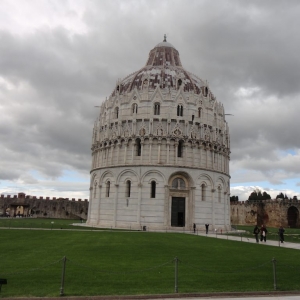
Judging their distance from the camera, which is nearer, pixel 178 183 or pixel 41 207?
pixel 178 183

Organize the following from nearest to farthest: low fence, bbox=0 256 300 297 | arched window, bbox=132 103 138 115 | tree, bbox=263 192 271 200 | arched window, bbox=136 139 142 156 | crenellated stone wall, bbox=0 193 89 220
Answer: low fence, bbox=0 256 300 297 < arched window, bbox=136 139 142 156 < arched window, bbox=132 103 138 115 < crenellated stone wall, bbox=0 193 89 220 < tree, bbox=263 192 271 200

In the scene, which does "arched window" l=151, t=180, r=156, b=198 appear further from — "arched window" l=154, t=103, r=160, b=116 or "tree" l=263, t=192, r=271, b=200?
"tree" l=263, t=192, r=271, b=200

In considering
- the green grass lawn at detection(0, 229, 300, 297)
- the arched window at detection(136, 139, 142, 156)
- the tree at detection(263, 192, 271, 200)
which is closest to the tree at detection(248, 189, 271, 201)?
the tree at detection(263, 192, 271, 200)

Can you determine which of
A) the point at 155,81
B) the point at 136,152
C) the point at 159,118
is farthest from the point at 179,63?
the point at 136,152

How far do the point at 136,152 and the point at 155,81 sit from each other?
14.0 meters

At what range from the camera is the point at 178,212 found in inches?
2050

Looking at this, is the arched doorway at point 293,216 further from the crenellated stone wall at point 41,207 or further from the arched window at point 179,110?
the crenellated stone wall at point 41,207

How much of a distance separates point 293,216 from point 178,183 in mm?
41936

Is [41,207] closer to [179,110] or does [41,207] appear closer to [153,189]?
[153,189]

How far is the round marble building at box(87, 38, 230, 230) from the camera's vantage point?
5166 cm

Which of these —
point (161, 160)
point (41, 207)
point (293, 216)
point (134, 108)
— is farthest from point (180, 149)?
point (41, 207)

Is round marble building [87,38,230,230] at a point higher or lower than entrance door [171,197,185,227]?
higher

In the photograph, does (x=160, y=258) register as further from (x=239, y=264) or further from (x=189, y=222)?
(x=189, y=222)

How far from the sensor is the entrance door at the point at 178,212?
5178 centimetres
